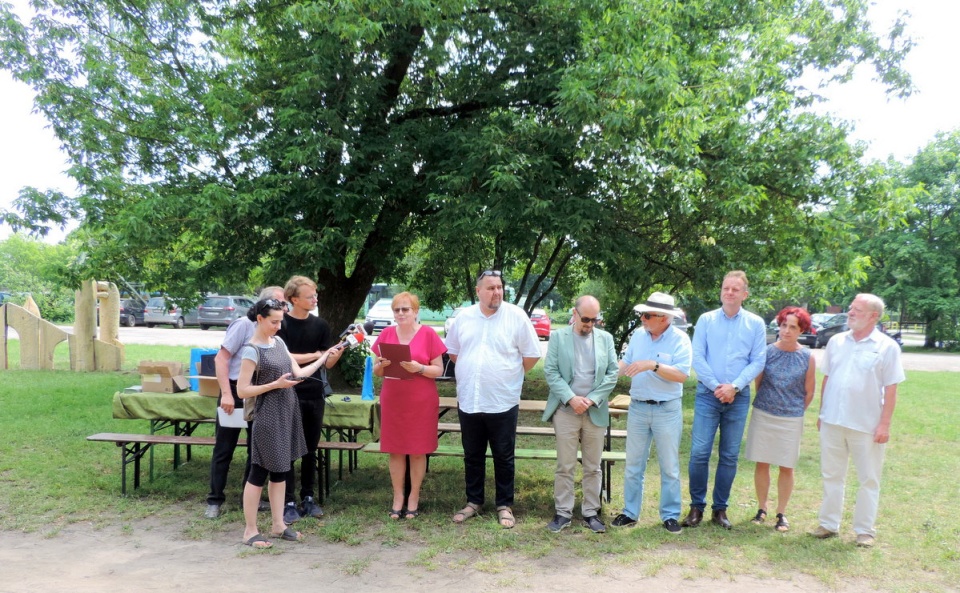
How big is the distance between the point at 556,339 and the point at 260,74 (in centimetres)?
642

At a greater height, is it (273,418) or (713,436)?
(273,418)

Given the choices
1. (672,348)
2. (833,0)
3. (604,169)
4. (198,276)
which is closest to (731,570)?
(672,348)

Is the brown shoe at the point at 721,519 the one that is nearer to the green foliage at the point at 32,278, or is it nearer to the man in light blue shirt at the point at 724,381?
the man in light blue shirt at the point at 724,381

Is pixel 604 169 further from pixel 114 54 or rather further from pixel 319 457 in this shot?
pixel 114 54

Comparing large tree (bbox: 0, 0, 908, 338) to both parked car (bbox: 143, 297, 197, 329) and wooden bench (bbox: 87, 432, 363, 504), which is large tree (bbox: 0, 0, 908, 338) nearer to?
wooden bench (bbox: 87, 432, 363, 504)

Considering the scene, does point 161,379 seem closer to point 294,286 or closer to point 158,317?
point 294,286

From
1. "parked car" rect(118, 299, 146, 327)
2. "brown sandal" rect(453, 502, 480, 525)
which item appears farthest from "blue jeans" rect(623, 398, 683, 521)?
"parked car" rect(118, 299, 146, 327)

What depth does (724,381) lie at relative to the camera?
16.5 ft

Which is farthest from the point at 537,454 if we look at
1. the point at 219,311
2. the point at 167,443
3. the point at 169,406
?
the point at 219,311

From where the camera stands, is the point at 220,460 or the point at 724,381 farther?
the point at 220,460

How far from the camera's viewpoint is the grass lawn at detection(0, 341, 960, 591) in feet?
14.7

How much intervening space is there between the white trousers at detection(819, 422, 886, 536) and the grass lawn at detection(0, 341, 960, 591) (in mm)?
169

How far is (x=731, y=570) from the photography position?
4.32 meters

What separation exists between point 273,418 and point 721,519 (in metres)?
3.30
